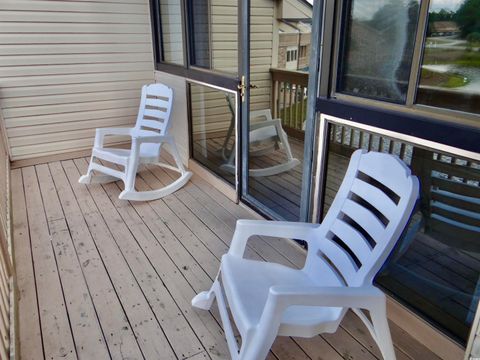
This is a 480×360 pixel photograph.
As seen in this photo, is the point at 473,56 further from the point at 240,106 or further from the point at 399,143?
the point at 240,106

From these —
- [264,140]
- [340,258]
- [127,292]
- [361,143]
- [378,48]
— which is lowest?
[127,292]

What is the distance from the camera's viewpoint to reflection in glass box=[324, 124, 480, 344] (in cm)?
148

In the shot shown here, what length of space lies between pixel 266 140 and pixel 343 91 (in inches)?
57.1

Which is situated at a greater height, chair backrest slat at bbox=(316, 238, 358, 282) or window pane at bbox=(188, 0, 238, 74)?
window pane at bbox=(188, 0, 238, 74)

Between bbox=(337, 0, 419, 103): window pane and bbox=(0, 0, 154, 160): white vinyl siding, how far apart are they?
3066 millimetres

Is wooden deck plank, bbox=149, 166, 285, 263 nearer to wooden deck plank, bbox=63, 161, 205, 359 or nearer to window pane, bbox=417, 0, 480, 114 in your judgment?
wooden deck plank, bbox=63, 161, 205, 359

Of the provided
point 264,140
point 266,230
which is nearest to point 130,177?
point 264,140

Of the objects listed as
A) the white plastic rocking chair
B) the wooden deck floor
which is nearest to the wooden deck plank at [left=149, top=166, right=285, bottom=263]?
the wooden deck floor

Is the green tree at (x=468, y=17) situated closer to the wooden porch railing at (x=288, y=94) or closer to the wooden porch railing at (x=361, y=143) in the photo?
the wooden porch railing at (x=361, y=143)

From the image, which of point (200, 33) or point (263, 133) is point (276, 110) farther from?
point (200, 33)

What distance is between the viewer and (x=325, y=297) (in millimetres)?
1201

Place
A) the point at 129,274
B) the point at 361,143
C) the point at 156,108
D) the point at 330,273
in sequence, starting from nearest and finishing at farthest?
1. the point at 330,273
2. the point at 361,143
3. the point at 129,274
4. the point at 156,108

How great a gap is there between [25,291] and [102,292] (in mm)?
428

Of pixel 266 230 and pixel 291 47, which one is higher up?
pixel 291 47
